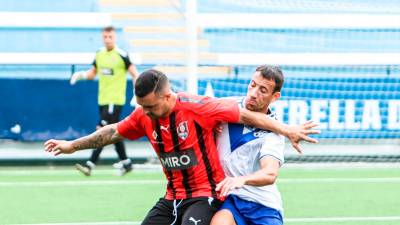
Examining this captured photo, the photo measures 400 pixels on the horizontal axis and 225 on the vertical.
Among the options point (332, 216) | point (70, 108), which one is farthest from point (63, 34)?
point (332, 216)

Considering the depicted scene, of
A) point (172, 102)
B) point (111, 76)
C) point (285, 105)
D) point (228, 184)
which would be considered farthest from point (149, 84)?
point (285, 105)

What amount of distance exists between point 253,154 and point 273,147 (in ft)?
0.59

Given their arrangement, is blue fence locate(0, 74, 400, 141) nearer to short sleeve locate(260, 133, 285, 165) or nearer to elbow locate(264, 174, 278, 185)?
short sleeve locate(260, 133, 285, 165)

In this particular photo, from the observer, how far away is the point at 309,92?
14.5 m

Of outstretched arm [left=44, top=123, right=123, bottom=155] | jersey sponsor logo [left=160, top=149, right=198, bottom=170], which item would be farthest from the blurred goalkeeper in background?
jersey sponsor logo [left=160, top=149, right=198, bottom=170]

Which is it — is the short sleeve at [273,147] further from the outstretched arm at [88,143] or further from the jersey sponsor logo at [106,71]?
the jersey sponsor logo at [106,71]

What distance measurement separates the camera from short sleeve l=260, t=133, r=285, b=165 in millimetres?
6012

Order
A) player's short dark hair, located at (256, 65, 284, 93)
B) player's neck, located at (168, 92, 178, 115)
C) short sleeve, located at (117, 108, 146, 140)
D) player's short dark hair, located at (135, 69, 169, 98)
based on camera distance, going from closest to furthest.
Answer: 1. player's short dark hair, located at (135, 69, 169, 98)
2. player's neck, located at (168, 92, 178, 115)
3. player's short dark hair, located at (256, 65, 284, 93)
4. short sleeve, located at (117, 108, 146, 140)

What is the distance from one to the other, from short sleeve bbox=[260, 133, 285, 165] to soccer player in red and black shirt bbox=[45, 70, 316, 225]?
9 cm

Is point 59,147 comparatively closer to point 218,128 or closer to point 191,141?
point 191,141

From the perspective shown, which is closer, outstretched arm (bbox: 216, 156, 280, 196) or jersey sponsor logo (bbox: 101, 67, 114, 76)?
outstretched arm (bbox: 216, 156, 280, 196)

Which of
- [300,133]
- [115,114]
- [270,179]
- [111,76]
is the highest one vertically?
[300,133]

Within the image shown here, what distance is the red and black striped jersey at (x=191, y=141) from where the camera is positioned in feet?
19.8

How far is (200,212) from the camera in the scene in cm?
602
